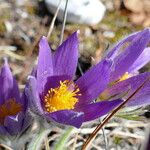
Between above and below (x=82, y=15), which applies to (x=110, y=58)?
above

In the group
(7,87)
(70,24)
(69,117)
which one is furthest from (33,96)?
(70,24)

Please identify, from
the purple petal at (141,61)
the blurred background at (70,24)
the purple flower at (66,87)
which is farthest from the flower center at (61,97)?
the blurred background at (70,24)

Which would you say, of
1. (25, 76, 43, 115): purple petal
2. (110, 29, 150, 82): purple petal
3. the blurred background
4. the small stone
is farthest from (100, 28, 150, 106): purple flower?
the small stone

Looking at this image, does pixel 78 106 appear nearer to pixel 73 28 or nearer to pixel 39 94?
pixel 39 94

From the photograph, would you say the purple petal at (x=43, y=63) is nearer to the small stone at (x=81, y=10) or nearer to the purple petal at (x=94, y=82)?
the purple petal at (x=94, y=82)

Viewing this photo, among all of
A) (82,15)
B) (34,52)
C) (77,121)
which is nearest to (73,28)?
(82,15)

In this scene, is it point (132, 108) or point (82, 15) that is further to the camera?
point (82, 15)

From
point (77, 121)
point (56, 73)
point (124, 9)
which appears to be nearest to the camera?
point (77, 121)
